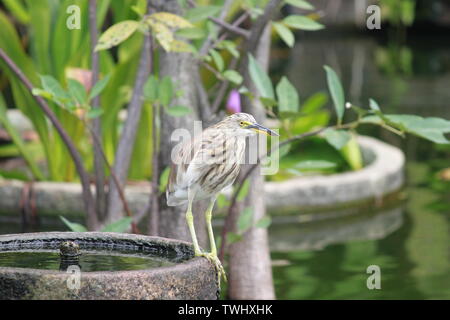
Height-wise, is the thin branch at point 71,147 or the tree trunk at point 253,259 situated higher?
the thin branch at point 71,147

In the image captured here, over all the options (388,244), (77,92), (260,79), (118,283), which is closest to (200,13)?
(260,79)

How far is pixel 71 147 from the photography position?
Answer: 372 cm

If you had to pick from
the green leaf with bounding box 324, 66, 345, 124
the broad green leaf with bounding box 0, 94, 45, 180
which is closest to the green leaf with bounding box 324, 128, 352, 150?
the green leaf with bounding box 324, 66, 345, 124

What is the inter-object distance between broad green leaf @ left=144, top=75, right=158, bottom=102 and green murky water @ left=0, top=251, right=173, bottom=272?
0.96 metres

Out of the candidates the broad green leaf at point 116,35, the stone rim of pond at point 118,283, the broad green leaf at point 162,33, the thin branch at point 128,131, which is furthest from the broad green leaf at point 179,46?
the stone rim of pond at point 118,283

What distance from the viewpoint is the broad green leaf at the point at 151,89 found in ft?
11.7

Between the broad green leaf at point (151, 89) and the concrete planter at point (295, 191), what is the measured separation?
1906 millimetres

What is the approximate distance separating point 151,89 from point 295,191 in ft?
7.86

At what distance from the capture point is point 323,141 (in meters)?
7.04

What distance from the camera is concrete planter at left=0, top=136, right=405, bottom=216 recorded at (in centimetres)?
556

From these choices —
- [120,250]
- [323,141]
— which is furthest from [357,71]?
[120,250]

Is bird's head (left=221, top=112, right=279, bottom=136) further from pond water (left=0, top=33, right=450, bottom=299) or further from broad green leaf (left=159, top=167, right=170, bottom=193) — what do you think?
broad green leaf (left=159, top=167, right=170, bottom=193)

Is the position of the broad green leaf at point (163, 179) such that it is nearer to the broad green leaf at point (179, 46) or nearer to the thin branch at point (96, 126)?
the thin branch at point (96, 126)

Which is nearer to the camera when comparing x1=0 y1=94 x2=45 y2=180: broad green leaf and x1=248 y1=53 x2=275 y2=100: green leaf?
x1=248 y1=53 x2=275 y2=100: green leaf
